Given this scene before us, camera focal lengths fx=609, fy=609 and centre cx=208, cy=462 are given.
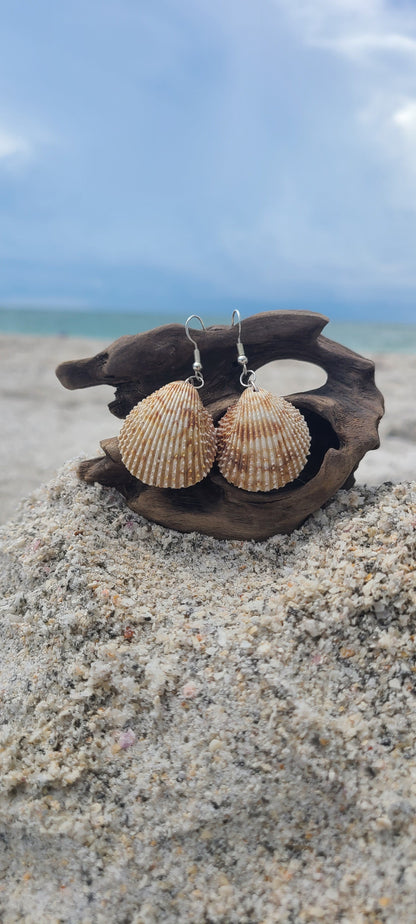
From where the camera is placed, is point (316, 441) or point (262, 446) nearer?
point (262, 446)

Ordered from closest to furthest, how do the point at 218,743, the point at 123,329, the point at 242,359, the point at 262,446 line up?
1. the point at 218,743
2. the point at 262,446
3. the point at 242,359
4. the point at 123,329

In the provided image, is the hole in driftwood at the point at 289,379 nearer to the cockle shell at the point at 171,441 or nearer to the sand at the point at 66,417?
the sand at the point at 66,417

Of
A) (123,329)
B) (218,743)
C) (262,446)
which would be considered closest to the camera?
(218,743)

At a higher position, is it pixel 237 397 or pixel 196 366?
pixel 196 366

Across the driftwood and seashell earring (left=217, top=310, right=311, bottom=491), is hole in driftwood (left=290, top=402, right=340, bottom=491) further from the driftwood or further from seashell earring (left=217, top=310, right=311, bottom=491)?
seashell earring (left=217, top=310, right=311, bottom=491)

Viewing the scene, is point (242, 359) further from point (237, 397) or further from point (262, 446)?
point (262, 446)

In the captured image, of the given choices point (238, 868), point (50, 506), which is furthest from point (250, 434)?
point (238, 868)

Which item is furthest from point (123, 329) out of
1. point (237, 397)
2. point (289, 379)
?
point (237, 397)
